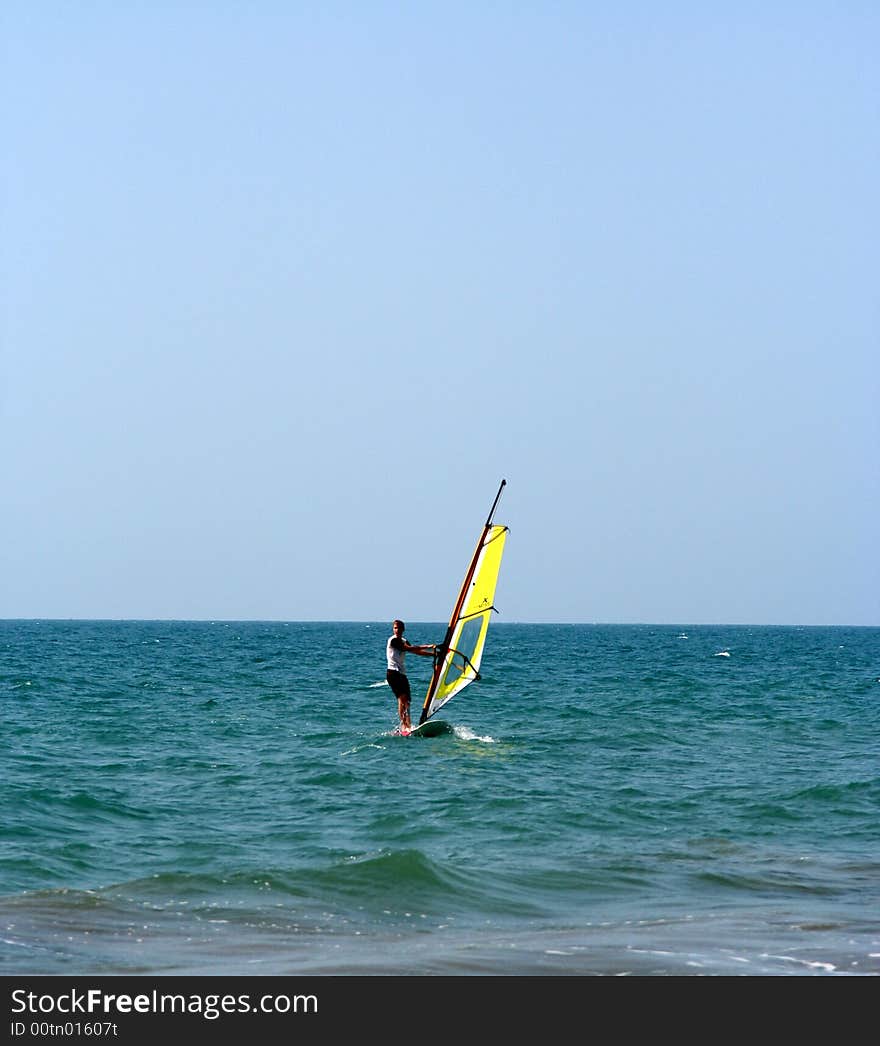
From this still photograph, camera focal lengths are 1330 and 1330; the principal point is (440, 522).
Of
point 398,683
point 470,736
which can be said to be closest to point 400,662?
point 398,683

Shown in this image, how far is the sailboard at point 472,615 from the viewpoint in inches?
803

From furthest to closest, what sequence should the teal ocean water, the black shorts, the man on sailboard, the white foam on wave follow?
the white foam on wave, the black shorts, the man on sailboard, the teal ocean water

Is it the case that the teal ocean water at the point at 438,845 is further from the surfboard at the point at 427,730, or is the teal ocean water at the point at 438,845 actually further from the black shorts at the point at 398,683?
the black shorts at the point at 398,683

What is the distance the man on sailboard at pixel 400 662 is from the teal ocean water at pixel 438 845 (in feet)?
1.78

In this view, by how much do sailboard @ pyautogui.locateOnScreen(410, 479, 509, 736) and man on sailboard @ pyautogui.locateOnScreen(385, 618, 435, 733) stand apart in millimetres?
375

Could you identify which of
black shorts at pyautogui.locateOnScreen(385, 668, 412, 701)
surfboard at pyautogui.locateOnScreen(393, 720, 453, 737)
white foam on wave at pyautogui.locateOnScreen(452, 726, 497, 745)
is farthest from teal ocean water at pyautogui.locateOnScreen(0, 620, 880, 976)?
black shorts at pyautogui.locateOnScreen(385, 668, 412, 701)

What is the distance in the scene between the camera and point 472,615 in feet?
Answer: 67.9

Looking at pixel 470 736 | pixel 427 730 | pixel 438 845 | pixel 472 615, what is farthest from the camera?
pixel 470 736

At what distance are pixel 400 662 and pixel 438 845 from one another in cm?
805

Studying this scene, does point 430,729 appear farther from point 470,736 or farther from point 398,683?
point 398,683

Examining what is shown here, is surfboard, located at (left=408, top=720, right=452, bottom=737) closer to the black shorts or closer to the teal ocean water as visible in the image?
the teal ocean water

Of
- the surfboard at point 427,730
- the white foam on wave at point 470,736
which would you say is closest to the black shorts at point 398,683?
the surfboard at point 427,730

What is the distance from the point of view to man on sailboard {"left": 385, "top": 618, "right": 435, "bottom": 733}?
20281 mm
